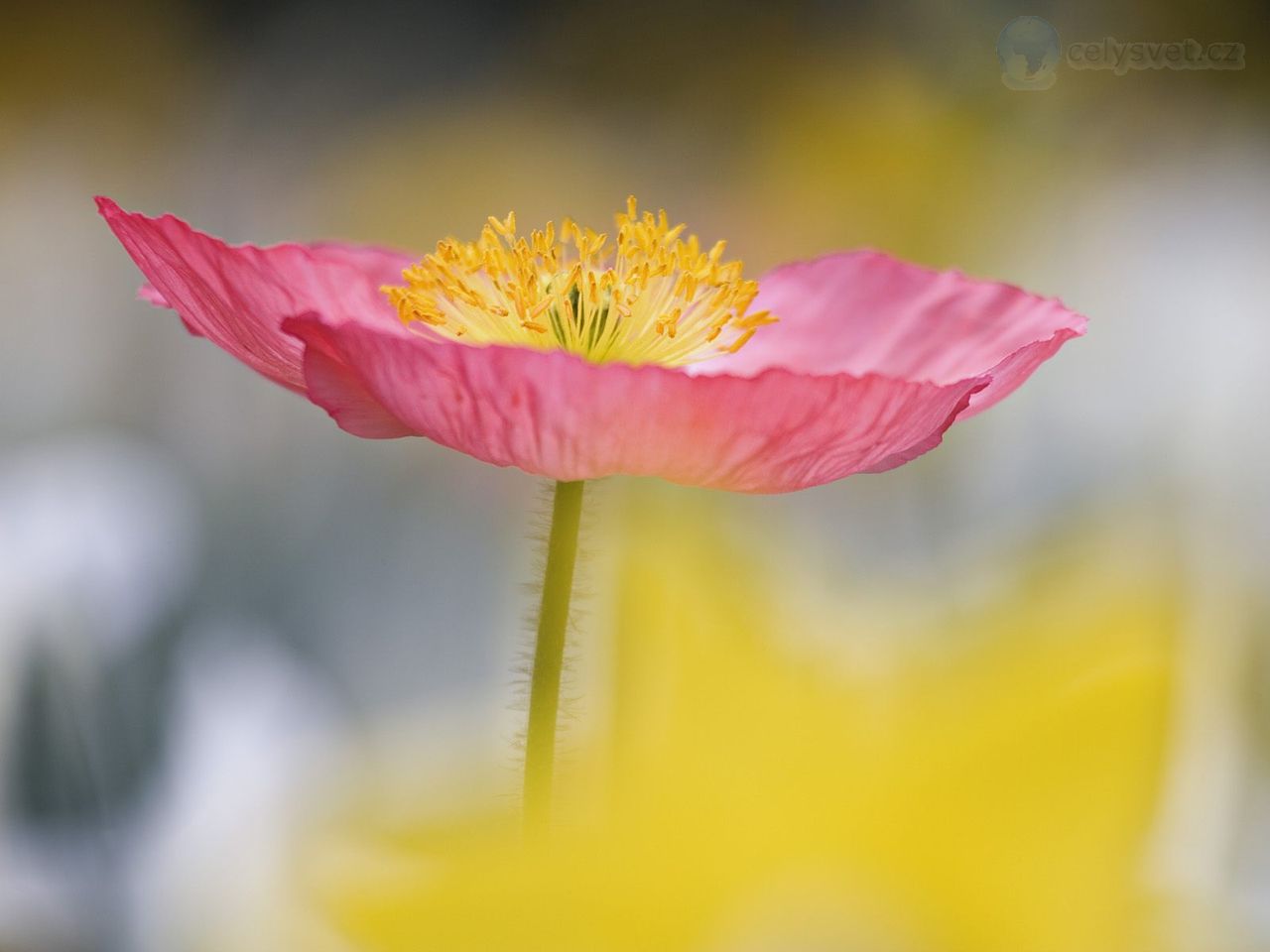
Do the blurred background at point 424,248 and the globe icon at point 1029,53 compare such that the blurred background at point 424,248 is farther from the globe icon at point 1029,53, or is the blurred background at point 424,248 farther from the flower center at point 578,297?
the flower center at point 578,297

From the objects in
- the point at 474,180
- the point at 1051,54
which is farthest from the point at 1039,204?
the point at 474,180

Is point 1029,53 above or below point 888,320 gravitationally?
above

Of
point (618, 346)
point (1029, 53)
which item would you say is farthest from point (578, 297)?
point (1029, 53)

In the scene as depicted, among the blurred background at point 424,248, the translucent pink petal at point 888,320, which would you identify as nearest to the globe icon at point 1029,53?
the blurred background at point 424,248

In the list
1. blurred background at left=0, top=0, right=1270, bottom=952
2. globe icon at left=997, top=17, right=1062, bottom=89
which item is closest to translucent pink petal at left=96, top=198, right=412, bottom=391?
blurred background at left=0, top=0, right=1270, bottom=952

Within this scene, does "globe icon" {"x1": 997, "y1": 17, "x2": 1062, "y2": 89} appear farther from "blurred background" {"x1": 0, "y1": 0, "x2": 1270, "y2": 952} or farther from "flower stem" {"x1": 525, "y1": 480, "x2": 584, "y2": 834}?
"flower stem" {"x1": 525, "y1": 480, "x2": 584, "y2": 834}

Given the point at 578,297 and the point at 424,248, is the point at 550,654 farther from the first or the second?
the point at 424,248

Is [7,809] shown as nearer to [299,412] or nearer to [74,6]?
[299,412]
